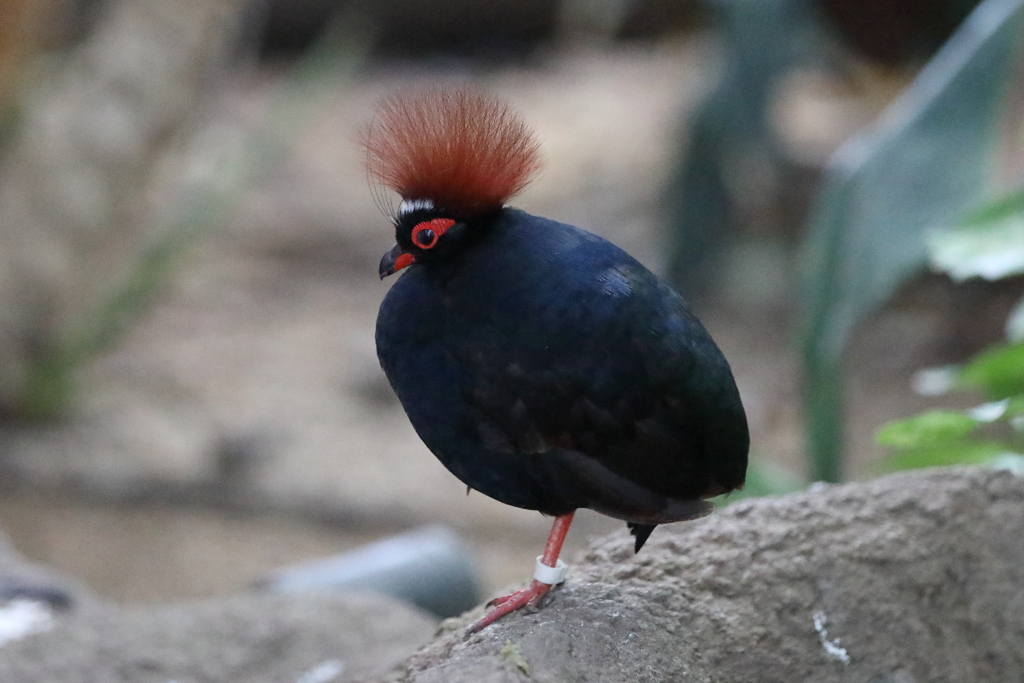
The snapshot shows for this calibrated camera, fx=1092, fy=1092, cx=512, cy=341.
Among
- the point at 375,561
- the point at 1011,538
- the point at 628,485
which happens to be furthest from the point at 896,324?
the point at 628,485

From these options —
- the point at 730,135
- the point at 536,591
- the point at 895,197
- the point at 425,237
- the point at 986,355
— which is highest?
the point at 730,135

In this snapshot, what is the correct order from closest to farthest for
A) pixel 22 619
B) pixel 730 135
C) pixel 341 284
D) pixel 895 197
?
pixel 22 619, pixel 895 197, pixel 730 135, pixel 341 284

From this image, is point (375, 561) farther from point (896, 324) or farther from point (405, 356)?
point (896, 324)

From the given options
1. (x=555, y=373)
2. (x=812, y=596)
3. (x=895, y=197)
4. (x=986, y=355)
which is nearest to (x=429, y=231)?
(x=555, y=373)

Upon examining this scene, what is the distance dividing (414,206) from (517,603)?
71 centimetres

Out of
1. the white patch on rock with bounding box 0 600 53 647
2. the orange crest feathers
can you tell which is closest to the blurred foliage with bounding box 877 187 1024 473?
the orange crest feathers

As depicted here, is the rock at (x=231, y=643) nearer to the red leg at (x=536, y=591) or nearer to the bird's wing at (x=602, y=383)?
the red leg at (x=536, y=591)

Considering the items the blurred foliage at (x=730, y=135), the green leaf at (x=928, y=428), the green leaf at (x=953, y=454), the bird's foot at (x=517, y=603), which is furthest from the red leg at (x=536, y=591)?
the blurred foliage at (x=730, y=135)

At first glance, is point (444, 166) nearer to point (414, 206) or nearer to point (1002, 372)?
point (414, 206)

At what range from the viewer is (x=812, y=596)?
2.01 m

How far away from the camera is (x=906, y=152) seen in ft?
11.2

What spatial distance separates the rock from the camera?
2.42m

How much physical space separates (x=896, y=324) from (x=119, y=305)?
4459 mm

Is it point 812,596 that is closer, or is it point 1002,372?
point 812,596
